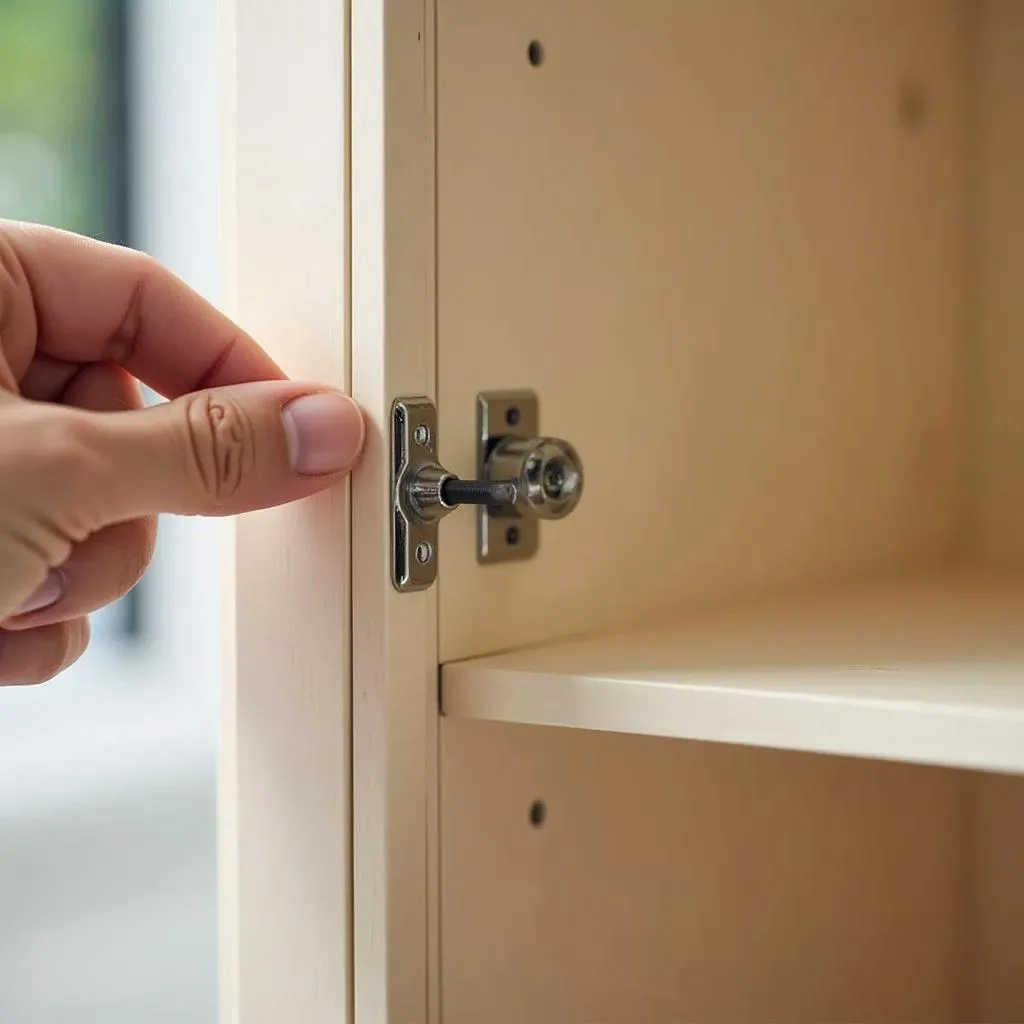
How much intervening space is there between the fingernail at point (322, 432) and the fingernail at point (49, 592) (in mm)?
99

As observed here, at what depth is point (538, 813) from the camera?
538 millimetres

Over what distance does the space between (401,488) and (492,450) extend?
53mm

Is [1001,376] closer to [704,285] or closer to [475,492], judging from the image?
[704,285]

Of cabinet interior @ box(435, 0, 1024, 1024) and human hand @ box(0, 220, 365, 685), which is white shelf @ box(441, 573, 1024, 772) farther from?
human hand @ box(0, 220, 365, 685)

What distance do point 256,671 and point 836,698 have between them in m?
0.20

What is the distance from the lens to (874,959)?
0.79 meters

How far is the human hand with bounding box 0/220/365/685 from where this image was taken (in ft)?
1.37

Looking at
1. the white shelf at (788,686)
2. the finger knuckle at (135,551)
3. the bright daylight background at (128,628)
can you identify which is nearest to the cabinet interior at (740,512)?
the white shelf at (788,686)

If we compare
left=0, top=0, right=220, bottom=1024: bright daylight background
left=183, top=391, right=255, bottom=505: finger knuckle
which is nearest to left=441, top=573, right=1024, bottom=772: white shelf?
left=183, top=391, right=255, bottom=505: finger knuckle

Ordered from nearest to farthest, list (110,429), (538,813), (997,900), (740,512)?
1. (110,429)
2. (538,813)
3. (740,512)
4. (997,900)

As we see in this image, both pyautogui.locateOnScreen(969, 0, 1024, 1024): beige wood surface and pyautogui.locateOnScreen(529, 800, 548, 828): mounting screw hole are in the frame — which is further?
pyautogui.locateOnScreen(969, 0, 1024, 1024): beige wood surface

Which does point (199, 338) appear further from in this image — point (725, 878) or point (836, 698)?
point (725, 878)

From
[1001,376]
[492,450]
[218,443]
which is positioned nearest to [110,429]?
[218,443]

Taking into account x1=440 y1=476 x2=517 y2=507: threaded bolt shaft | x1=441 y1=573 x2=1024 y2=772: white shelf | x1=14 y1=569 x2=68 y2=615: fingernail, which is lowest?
x1=441 y1=573 x2=1024 y2=772: white shelf
